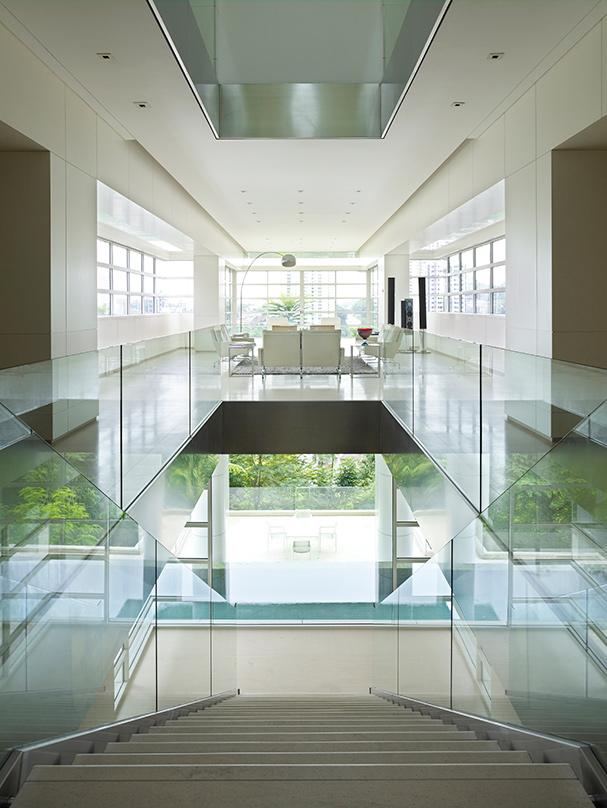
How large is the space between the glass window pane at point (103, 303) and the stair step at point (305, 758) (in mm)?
13680

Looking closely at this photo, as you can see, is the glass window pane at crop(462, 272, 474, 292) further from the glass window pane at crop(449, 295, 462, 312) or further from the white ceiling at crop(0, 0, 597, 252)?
the white ceiling at crop(0, 0, 597, 252)

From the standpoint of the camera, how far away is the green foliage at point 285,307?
36.6m

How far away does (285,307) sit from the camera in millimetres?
36656

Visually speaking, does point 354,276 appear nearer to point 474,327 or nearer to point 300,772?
A: point 474,327

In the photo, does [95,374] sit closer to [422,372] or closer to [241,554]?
[422,372]

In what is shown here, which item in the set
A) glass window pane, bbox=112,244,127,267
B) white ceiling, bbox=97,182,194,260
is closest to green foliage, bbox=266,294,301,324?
white ceiling, bbox=97,182,194,260

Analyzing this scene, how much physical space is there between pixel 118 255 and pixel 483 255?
761 cm

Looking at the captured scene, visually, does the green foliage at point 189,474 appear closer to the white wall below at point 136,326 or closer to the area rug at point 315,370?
the white wall below at point 136,326

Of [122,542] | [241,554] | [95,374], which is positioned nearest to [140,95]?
[95,374]

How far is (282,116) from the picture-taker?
436 inches

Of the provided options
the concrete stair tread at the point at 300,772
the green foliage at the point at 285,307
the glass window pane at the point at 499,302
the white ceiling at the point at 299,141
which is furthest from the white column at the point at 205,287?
the concrete stair tread at the point at 300,772

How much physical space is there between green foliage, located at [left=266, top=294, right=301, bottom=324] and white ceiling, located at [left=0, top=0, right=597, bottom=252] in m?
17.0

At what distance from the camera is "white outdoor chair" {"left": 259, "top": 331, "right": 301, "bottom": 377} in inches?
607

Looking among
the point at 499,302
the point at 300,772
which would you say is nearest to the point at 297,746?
the point at 300,772
